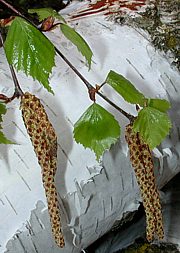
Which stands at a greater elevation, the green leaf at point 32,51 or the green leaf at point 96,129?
the green leaf at point 32,51

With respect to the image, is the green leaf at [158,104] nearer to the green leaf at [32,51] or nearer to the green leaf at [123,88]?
the green leaf at [123,88]

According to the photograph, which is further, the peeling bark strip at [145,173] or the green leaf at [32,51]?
the peeling bark strip at [145,173]

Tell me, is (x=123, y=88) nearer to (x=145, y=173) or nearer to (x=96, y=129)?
(x=96, y=129)

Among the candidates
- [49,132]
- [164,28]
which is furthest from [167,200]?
[49,132]

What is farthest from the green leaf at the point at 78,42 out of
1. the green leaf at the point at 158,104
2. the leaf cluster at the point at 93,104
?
the green leaf at the point at 158,104

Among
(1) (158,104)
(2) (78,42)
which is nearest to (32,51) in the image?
(2) (78,42)

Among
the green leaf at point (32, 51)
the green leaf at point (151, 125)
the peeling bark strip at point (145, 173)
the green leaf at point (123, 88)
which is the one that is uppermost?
the green leaf at point (32, 51)

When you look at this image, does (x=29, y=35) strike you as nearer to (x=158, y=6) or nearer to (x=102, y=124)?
(x=102, y=124)
